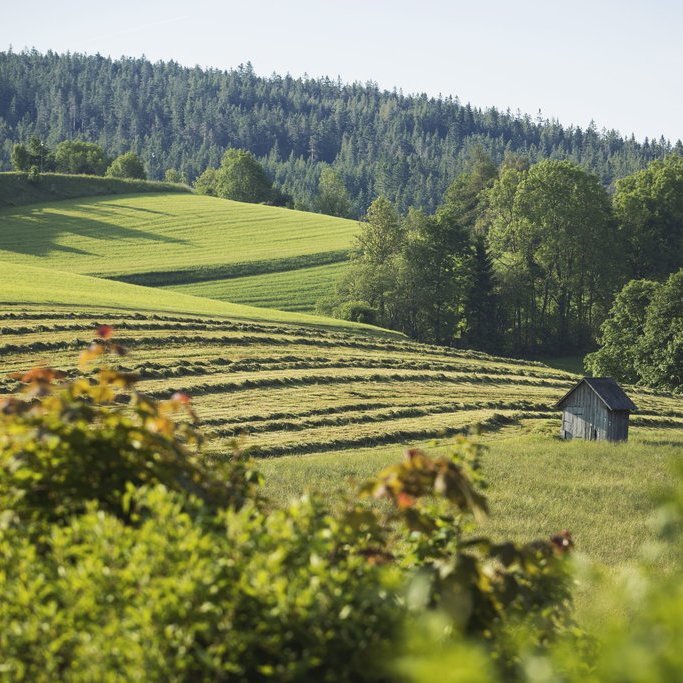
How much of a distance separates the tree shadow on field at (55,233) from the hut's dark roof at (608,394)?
5910 centimetres

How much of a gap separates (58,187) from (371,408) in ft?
269

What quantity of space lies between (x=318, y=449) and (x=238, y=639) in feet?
85.0

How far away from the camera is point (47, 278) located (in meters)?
62.6

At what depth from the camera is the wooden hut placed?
3497 cm

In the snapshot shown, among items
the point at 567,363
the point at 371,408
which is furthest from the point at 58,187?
the point at 371,408

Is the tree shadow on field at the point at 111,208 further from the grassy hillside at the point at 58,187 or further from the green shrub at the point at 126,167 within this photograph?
the green shrub at the point at 126,167

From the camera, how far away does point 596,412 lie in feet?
115

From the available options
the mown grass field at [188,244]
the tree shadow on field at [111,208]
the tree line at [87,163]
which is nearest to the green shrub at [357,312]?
the mown grass field at [188,244]

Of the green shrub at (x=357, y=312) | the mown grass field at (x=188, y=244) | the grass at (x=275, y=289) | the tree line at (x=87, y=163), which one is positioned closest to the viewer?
the green shrub at (x=357, y=312)

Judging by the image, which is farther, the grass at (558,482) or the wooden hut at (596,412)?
the wooden hut at (596,412)

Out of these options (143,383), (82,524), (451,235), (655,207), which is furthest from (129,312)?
(655,207)

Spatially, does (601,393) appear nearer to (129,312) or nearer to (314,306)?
(129,312)

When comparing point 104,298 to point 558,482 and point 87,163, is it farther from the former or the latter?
point 87,163

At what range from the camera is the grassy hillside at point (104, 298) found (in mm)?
51188
